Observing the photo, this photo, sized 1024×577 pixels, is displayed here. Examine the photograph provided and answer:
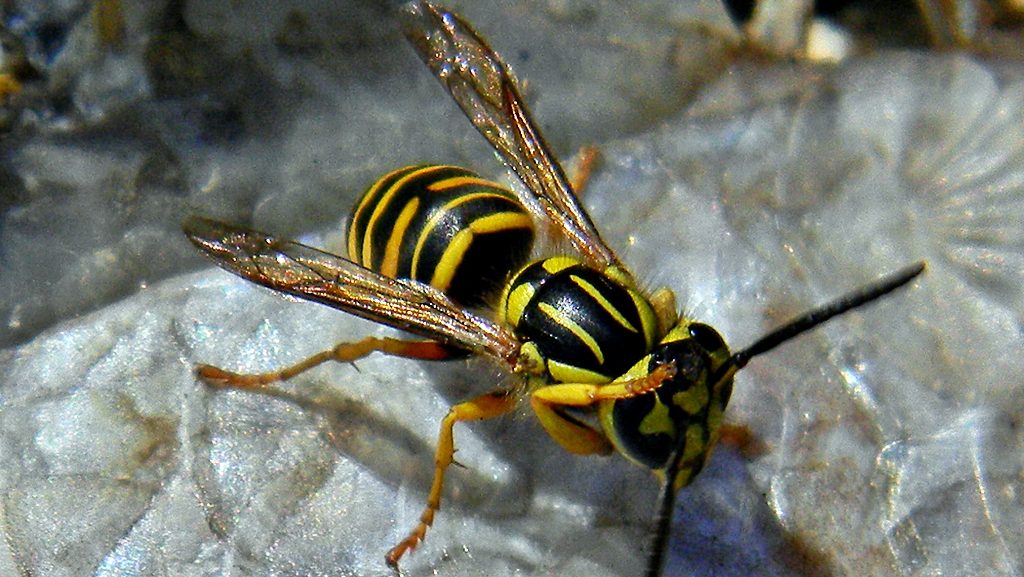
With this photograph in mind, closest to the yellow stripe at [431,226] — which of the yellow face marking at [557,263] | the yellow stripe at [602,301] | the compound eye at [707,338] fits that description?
the yellow face marking at [557,263]

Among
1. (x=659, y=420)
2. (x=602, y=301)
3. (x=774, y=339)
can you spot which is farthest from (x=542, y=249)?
(x=774, y=339)

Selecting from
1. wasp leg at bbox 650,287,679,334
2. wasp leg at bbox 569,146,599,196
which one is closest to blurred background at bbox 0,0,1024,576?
wasp leg at bbox 569,146,599,196

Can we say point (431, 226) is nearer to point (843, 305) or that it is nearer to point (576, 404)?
point (576, 404)

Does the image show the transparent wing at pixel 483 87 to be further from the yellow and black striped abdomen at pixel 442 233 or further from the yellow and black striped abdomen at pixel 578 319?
the yellow and black striped abdomen at pixel 578 319

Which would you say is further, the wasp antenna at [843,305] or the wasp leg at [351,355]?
the wasp leg at [351,355]

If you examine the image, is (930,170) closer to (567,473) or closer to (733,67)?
(733,67)

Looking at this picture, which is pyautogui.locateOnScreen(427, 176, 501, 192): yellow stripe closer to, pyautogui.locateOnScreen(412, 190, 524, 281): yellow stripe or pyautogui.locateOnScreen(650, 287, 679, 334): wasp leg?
pyautogui.locateOnScreen(412, 190, 524, 281): yellow stripe

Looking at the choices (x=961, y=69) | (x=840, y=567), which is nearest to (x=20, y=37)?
(x=840, y=567)
